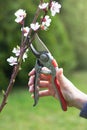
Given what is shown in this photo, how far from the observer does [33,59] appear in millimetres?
8930

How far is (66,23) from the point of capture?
39.6 feet

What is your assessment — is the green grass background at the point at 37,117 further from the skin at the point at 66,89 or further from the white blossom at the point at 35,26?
the white blossom at the point at 35,26

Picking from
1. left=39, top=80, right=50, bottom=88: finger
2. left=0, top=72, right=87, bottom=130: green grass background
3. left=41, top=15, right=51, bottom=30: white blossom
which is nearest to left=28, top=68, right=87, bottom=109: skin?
left=39, top=80, right=50, bottom=88: finger

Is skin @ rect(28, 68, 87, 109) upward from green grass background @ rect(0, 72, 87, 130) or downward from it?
upward

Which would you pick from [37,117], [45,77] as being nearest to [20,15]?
[45,77]

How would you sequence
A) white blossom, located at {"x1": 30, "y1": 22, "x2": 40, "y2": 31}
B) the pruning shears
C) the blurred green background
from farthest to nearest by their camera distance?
1. the blurred green background
2. the pruning shears
3. white blossom, located at {"x1": 30, "y1": 22, "x2": 40, "y2": 31}

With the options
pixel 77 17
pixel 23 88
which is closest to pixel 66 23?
pixel 77 17

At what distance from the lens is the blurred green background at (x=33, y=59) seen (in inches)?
272

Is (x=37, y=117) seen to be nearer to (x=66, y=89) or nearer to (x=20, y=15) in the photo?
(x=66, y=89)

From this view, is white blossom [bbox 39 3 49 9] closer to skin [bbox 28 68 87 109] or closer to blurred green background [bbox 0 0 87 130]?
skin [bbox 28 68 87 109]

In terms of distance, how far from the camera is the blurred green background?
690cm

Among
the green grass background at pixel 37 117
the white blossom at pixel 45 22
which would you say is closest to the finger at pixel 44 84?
the white blossom at pixel 45 22

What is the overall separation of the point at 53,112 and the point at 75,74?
4.91 m

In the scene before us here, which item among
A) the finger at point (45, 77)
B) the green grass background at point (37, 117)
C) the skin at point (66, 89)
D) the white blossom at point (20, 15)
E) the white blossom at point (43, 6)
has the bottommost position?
the green grass background at point (37, 117)
